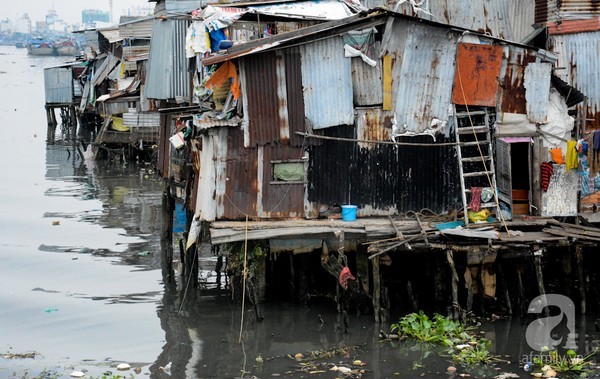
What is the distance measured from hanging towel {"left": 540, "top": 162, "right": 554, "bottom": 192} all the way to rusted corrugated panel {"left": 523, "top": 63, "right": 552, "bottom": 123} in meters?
0.84

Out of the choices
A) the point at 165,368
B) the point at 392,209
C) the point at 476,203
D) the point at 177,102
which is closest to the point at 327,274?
the point at 392,209

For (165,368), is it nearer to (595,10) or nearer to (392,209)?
(392,209)

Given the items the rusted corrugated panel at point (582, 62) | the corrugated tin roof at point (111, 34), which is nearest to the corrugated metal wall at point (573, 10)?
the rusted corrugated panel at point (582, 62)

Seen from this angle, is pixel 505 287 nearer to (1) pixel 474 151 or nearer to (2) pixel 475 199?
(2) pixel 475 199

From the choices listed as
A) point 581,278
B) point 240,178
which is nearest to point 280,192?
point 240,178

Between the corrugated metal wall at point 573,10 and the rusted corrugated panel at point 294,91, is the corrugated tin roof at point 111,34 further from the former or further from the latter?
the corrugated metal wall at point 573,10

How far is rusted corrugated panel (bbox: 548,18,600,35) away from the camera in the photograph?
18.8 metres

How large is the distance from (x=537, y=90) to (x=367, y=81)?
3254 mm

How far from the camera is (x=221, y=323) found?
17953mm

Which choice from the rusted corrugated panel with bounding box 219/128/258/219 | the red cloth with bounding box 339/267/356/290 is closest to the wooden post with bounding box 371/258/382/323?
the red cloth with bounding box 339/267/356/290

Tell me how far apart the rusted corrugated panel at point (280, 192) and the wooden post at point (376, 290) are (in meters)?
1.81

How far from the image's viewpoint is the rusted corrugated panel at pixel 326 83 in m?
17.6

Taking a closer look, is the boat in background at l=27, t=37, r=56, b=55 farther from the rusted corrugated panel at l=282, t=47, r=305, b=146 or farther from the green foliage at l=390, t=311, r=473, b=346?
the green foliage at l=390, t=311, r=473, b=346

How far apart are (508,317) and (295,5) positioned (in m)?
8.16
